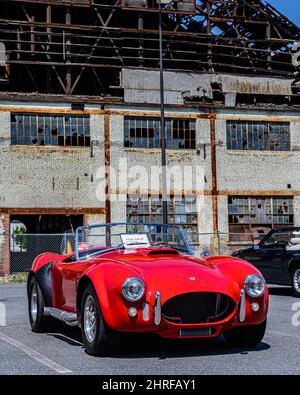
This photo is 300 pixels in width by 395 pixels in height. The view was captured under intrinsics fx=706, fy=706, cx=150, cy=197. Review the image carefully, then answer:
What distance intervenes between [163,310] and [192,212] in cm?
2393

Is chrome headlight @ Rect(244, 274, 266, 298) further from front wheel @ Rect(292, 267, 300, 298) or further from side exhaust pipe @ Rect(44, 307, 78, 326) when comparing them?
front wheel @ Rect(292, 267, 300, 298)

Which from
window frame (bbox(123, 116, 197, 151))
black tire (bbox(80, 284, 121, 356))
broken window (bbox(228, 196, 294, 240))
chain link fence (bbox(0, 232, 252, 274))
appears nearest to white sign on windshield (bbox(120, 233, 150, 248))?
black tire (bbox(80, 284, 121, 356))

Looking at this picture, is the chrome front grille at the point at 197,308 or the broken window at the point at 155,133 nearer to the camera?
the chrome front grille at the point at 197,308

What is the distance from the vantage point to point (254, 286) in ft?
24.6

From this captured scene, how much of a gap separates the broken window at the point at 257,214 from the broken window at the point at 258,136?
238cm

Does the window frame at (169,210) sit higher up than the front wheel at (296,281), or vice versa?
the window frame at (169,210)

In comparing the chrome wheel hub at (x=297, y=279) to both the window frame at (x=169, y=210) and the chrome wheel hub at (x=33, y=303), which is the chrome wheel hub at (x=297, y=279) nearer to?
the chrome wheel hub at (x=33, y=303)

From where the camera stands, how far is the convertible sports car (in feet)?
22.9

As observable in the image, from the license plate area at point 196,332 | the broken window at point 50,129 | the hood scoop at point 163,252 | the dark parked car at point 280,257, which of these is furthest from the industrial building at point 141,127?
the license plate area at point 196,332

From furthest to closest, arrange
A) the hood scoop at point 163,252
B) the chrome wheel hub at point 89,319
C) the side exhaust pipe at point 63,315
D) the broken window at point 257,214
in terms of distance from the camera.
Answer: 1. the broken window at point 257,214
2. the hood scoop at point 163,252
3. the side exhaust pipe at point 63,315
4. the chrome wheel hub at point 89,319

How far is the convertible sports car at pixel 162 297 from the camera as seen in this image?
6.97 metres

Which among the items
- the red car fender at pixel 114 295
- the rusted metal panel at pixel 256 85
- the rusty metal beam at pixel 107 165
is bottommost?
the red car fender at pixel 114 295

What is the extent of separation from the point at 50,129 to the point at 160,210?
582cm

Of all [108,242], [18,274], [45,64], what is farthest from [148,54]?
[108,242]
